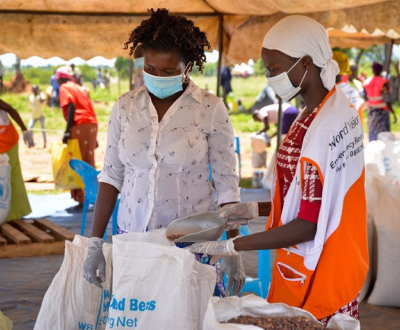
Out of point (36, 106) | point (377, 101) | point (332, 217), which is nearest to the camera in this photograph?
point (332, 217)

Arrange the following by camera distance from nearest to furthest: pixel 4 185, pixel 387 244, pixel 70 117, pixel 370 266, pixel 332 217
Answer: pixel 332 217
pixel 387 244
pixel 370 266
pixel 4 185
pixel 70 117

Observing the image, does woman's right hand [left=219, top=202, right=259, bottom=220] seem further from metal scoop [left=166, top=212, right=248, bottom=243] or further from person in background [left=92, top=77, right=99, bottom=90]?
person in background [left=92, top=77, right=99, bottom=90]

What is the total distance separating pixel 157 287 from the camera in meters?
2.00

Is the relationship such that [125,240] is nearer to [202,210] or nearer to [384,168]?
[202,210]

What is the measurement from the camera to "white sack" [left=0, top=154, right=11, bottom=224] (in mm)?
5576

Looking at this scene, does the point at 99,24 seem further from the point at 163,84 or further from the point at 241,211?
the point at 241,211

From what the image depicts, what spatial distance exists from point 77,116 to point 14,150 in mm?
1480

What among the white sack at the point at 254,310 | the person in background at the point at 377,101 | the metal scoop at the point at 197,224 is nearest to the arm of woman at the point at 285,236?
the white sack at the point at 254,310

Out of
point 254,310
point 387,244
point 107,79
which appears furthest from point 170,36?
point 107,79

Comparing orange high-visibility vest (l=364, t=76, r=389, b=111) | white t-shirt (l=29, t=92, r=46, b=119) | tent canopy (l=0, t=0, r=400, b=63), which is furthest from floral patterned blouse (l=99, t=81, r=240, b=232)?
white t-shirt (l=29, t=92, r=46, b=119)

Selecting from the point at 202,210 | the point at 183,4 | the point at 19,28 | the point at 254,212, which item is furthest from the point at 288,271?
the point at 19,28

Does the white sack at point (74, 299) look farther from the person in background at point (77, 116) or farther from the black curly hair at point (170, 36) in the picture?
the person in background at point (77, 116)

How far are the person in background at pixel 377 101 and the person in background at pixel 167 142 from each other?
804 cm

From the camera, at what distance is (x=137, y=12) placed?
17.9ft
